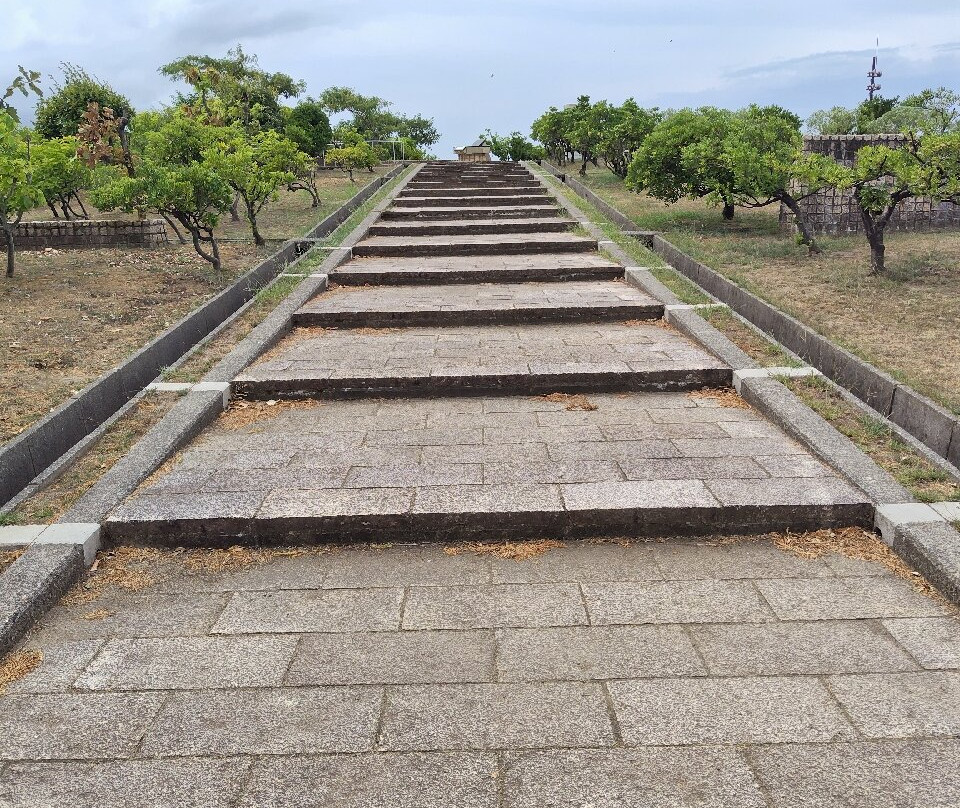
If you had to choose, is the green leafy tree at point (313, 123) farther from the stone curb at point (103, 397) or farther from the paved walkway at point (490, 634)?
the paved walkway at point (490, 634)

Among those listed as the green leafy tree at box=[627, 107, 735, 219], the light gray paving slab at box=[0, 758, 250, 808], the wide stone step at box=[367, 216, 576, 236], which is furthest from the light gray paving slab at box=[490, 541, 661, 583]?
the wide stone step at box=[367, 216, 576, 236]

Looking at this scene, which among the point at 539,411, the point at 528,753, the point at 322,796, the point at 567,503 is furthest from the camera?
the point at 539,411

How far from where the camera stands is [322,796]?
2.34m

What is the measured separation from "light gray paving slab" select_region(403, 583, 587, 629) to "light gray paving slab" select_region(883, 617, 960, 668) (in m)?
1.31

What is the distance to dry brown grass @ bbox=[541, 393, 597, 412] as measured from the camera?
5.67 meters

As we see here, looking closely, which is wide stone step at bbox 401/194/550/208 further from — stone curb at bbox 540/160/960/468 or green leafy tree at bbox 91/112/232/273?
stone curb at bbox 540/160/960/468

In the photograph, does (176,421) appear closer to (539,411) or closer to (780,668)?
(539,411)

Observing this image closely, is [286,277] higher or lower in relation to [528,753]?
higher

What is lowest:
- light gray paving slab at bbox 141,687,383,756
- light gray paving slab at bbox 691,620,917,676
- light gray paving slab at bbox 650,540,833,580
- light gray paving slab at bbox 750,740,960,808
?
light gray paving slab at bbox 750,740,960,808

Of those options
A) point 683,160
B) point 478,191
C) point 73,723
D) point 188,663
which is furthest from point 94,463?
point 478,191

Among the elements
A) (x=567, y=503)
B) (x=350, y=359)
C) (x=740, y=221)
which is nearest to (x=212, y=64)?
(x=740, y=221)

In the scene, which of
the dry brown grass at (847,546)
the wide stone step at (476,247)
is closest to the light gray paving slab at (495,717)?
the dry brown grass at (847,546)

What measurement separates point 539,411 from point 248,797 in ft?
12.1

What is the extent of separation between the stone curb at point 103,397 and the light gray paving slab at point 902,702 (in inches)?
177
